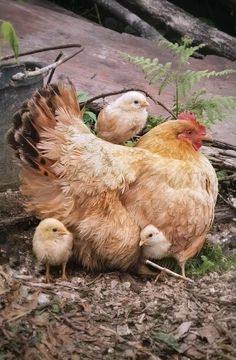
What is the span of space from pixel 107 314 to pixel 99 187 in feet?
2.05

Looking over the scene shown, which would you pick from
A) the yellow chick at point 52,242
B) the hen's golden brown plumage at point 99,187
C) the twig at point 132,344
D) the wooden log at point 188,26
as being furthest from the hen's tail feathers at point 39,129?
the wooden log at point 188,26

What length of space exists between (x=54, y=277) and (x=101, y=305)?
14.4 inches

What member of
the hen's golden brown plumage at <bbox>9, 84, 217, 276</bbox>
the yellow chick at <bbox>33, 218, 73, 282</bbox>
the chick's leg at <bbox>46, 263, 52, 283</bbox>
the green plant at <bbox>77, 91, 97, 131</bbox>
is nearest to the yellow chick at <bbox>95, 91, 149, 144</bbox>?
the hen's golden brown plumage at <bbox>9, 84, 217, 276</bbox>

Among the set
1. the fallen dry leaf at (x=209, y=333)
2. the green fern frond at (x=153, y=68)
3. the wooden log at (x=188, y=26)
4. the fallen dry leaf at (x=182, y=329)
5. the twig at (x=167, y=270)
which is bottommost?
the twig at (x=167, y=270)

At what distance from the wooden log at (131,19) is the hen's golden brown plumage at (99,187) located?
323 cm

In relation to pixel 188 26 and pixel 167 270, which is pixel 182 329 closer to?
pixel 167 270

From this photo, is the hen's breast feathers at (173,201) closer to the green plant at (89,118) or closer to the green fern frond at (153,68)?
the green fern frond at (153,68)

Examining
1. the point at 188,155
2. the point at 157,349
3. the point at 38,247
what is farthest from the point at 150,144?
the point at 157,349

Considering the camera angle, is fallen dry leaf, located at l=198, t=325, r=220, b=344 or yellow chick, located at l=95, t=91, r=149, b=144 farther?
yellow chick, located at l=95, t=91, r=149, b=144

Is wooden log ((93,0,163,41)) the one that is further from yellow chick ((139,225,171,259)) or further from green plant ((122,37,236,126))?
yellow chick ((139,225,171,259))

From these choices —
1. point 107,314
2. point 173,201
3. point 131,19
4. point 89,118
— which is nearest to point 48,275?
point 107,314

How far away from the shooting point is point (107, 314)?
3.34m

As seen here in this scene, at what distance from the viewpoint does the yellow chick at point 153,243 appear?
359cm

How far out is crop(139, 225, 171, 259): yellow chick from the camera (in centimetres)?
359
